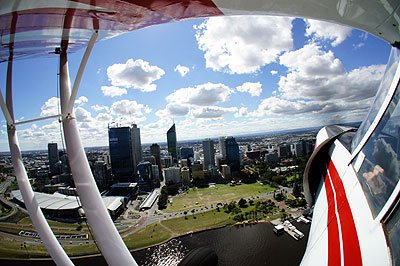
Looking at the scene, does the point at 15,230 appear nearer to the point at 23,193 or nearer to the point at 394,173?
the point at 23,193

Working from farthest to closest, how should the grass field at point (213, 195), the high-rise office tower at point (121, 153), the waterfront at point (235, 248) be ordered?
the high-rise office tower at point (121, 153) < the grass field at point (213, 195) < the waterfront at point (235, 248)

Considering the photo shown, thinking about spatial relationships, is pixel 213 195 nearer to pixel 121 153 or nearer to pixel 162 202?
pixel 162 202

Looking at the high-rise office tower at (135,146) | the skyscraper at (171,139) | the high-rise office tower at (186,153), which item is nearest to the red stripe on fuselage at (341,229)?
the high-rise office tower at (135,146)

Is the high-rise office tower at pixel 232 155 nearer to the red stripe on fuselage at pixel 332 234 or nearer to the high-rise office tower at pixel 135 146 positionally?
the high-rise office tower at pixel 135 146

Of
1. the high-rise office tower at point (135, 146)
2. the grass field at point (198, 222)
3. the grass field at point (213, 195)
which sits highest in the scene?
the high-rise office tower at point (135, 146)

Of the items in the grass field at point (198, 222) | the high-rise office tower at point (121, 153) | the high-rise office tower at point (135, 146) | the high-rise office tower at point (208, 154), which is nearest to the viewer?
the grass field at point (198, 222)

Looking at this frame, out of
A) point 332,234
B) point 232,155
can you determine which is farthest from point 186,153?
point 332,234

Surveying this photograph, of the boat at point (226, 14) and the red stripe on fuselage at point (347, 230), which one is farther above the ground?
the boat at point (226, 14)

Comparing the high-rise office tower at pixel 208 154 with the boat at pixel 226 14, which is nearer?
the boat at pixel 226 14

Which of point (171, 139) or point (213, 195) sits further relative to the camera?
point (171, 139)
